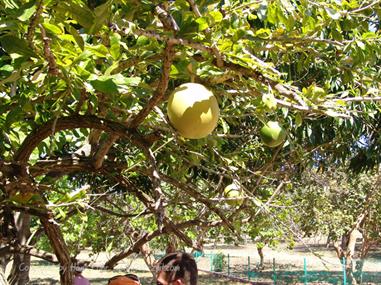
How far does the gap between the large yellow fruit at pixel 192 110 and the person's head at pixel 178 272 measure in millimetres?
623

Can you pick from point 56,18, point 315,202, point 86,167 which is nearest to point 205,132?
point 56,18

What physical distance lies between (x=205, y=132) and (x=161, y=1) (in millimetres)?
434

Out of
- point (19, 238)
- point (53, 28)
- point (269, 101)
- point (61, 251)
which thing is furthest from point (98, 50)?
point (19, 238)

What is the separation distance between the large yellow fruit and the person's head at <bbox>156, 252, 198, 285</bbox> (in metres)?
0.62

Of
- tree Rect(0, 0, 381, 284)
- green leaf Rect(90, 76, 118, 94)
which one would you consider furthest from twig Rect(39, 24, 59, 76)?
green leaf Rect(90, 76, 118, 94)

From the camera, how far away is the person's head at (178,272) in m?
1.97

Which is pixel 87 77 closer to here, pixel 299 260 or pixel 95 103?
pixel 95 103

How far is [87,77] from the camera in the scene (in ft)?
5.35

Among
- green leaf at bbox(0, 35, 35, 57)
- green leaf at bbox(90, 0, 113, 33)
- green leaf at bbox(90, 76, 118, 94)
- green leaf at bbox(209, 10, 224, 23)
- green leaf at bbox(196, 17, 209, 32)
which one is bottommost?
green leaf at bbox(90, 76, 118, 94)

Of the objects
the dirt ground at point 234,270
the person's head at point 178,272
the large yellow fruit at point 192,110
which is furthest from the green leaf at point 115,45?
the dirt ground at point 234,270

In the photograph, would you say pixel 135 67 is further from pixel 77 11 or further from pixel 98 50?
pixel 77 11

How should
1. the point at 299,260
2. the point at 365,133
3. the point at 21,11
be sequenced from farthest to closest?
the point at 299,260 < the point at 365,133 < the point at 21,11

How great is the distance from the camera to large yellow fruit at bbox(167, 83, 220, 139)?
159cm

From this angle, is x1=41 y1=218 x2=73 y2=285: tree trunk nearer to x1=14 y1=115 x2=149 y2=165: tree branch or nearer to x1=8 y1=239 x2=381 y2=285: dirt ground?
x1=14 y1=115 x2=149 y2=165: tree branch
